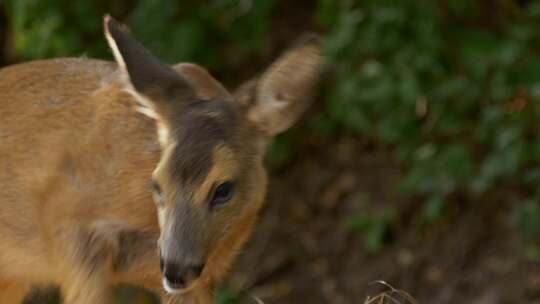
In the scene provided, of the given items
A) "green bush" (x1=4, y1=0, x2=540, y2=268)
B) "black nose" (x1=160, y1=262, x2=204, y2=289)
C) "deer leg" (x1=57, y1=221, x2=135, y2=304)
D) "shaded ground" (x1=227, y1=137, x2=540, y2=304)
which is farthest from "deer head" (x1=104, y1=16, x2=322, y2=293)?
"shaded ground" (x1=227, y1=137, x2=540, y2=304)

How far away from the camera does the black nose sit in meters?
4.79

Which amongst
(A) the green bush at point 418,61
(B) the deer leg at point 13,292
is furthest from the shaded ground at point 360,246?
(B) the deer leg at point 13,292

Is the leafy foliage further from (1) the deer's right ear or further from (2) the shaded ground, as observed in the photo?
(1) the deer's right ear

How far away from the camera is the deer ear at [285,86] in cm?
528

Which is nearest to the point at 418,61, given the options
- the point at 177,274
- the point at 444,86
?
the point at 444,86

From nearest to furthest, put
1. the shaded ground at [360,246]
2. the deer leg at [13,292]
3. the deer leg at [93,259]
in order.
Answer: the deer leg at [93,259]
the deer leg at [13,292]
the shaded ground at [360,246]

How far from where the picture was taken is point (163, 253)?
4820 millimetres

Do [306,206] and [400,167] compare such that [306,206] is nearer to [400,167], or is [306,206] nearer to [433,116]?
[400,167]

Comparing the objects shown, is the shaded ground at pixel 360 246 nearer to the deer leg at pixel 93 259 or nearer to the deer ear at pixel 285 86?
the deer ear at pixel 285 86

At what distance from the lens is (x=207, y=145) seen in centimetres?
503

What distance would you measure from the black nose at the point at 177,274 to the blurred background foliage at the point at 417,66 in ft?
10.3

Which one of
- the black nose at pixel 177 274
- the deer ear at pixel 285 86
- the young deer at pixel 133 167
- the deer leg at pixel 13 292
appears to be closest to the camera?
the black nose at pixel 177 274

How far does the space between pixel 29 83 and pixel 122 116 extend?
0.63 meters

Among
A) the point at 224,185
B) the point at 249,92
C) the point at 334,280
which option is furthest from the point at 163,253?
the point at 334,280
